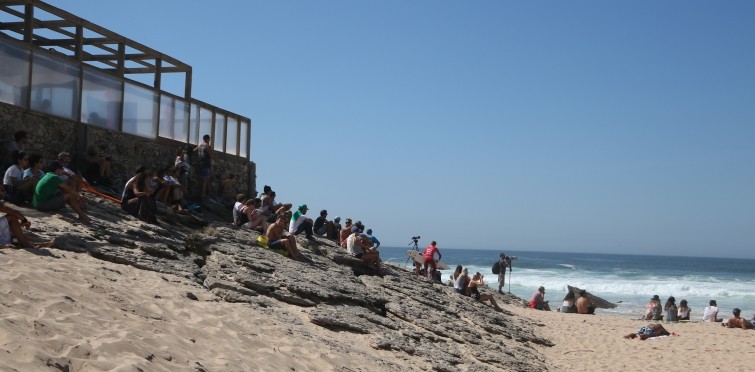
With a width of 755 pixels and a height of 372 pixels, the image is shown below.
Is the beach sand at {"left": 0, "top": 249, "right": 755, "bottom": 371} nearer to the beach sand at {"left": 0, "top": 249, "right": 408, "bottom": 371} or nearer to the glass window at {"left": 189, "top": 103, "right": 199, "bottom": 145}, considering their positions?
the beach sand at {"left": 0, "top": 249, "right": 408, "bottom": 371}

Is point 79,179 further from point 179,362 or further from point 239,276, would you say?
point 179,362

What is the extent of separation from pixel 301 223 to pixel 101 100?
514 cm

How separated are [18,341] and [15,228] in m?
3.52

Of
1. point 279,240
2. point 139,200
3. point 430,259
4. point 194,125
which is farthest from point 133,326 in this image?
point 430,259

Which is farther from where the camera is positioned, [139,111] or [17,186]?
[139,111]

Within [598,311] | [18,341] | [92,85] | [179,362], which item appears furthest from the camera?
[598,311]

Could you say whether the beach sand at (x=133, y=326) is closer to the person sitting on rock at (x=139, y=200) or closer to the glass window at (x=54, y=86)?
the person sitting on rock at (x=139, y=200)

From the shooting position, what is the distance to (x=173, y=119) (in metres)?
17.6

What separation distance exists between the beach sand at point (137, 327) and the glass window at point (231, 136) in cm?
1024

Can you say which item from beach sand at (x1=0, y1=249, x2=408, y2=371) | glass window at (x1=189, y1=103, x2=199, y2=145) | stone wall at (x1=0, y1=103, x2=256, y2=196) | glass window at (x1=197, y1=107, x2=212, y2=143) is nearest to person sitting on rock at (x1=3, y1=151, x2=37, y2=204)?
stone wall at (x1=0, y1=103, x2=256, y2=196)

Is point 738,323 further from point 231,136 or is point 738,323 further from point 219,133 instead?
point 219,133

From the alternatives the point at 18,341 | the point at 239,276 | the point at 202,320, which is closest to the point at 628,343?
the point at 239,276

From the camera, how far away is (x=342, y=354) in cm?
859

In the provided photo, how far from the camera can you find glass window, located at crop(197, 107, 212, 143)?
1858cm
